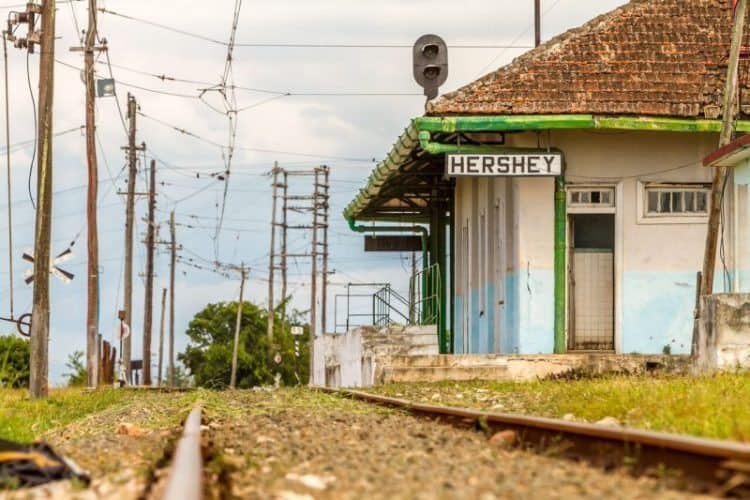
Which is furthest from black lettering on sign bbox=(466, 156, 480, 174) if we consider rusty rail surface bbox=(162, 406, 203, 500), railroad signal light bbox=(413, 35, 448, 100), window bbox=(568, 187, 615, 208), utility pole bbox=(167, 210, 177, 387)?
utility pole bbox=(167, 210, 177, 387)

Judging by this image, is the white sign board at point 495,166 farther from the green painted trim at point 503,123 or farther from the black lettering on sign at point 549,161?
the green painted trim at point 503,123

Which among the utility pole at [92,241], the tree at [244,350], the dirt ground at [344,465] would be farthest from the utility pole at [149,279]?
the dirt ground at [344,465]

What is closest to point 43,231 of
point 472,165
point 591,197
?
point 472,165

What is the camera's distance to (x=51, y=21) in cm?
3020

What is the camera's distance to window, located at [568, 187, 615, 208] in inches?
966

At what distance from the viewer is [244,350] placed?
95.8 meters

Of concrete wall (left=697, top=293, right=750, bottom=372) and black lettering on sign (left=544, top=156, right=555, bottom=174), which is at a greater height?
black lettering on sign (left=544, top=156, right=555, bottom=174)

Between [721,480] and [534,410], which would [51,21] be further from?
[721,480]

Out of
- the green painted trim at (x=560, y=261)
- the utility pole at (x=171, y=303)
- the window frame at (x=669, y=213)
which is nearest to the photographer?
the green painted trim at (x=560, y=261)

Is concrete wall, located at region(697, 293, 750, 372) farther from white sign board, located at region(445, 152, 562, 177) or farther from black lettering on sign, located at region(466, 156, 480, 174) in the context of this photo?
black lettering on sign, located at region(466, 156, 480, 174)

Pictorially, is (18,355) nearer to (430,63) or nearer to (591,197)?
(430,63)

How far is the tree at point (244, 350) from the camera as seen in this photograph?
93875 mm

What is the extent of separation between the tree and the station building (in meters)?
65.5

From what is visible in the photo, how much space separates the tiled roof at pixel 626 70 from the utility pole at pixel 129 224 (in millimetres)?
26303
